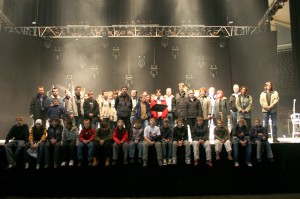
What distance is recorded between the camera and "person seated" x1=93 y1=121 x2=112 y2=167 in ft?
22.4

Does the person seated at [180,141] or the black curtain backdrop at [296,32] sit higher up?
the black curtain backdrop at [296,32]

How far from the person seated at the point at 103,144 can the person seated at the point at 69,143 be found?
1.52ft

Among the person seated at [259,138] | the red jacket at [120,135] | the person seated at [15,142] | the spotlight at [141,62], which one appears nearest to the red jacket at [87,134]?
the red jacket at [120,135]

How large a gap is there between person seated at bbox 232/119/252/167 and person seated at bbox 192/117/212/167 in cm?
56

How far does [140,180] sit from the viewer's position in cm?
689

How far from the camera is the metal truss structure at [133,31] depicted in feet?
39.4

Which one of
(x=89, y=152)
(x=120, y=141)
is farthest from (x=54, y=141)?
(x=120, y=141)

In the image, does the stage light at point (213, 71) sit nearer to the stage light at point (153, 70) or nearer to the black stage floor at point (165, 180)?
the stage light at point (153, 70)

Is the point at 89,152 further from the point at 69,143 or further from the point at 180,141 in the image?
the point at 180,141

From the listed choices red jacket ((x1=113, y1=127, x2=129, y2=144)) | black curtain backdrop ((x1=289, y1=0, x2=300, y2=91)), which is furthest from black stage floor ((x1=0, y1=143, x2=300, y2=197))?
black curtain backdrop ((x1=289, y1=0, x2=300, y2=91))

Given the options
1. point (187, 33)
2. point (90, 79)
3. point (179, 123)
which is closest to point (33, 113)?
point (179, 123)

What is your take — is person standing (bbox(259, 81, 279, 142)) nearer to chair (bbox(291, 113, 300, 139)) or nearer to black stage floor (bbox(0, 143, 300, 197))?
black stage floor (bbox(0, 143, 300, 197))

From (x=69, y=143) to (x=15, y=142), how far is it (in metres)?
1.19

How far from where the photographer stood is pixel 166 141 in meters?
6.97
